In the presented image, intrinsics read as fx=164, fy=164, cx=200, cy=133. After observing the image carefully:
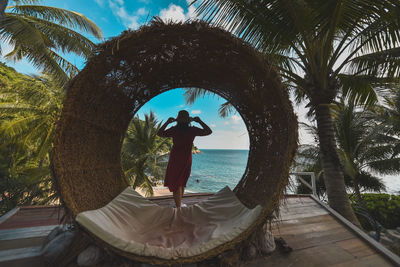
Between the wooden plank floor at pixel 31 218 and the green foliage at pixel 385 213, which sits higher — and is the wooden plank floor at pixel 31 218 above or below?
above

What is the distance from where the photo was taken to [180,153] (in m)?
2.35

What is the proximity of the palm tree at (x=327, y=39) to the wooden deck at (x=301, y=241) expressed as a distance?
43.9 inches

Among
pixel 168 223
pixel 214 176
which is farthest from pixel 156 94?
pixel 214 176

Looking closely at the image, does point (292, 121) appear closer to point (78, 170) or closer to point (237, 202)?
point (237, 202)

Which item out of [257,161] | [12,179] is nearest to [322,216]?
[257,161]

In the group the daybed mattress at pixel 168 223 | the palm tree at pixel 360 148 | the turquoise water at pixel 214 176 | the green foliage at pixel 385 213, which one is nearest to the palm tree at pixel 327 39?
the daybed mattress at pixel 168 223

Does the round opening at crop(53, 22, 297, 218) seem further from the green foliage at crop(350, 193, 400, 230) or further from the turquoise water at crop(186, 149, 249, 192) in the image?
the turquoise water at crop(186, 149, 249, 192)

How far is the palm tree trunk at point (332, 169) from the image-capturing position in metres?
2.67

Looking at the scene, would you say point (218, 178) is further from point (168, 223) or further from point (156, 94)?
point (168, 223)

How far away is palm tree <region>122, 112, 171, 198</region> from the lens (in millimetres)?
8297

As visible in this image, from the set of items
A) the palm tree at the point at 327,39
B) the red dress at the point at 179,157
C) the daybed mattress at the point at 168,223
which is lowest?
the daybed mattress at the point at 168,223

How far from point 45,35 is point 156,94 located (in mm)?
4823

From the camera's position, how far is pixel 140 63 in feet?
6.98

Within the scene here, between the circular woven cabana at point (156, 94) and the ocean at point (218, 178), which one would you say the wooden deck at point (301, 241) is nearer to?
the circular woven cabana at point (156, 94)
